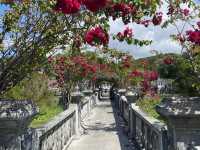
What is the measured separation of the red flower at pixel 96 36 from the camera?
23.4ft

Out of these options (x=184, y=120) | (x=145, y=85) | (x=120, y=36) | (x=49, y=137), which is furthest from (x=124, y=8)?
(x=145, y=85)

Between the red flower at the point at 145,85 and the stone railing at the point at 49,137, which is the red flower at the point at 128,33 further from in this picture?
the red flower at the point at 145,85

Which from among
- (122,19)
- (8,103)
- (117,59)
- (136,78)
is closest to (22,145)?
(8,103)

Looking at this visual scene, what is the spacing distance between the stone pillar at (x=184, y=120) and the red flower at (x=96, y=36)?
4.07 ft

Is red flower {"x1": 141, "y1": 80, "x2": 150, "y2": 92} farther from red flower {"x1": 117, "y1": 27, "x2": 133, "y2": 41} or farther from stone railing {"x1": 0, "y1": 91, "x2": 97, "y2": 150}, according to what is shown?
red flower {"x1": 117, "y1": 27, "x2": 133, "y2": 41}

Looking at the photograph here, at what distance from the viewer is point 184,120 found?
7055 millimetres

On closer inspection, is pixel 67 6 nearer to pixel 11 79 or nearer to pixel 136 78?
pixel 11 79

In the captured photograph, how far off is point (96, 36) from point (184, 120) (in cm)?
163

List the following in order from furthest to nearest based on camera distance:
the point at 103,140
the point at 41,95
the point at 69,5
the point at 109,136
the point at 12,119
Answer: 1. the point at 41,95
2. the point at 109,136
3. the point at 103,140
4. the point at 12,119
5. the point at 69,5

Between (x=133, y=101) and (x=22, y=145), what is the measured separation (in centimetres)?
1418

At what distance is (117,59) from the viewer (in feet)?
34.4

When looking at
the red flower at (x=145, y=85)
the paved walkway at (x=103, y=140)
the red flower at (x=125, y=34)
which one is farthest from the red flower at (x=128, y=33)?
the red flower at (x=145, y=85)

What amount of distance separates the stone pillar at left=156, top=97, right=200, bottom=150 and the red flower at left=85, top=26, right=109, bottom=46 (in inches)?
48.8

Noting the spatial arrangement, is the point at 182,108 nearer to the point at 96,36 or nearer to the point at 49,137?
the point at 96,36
